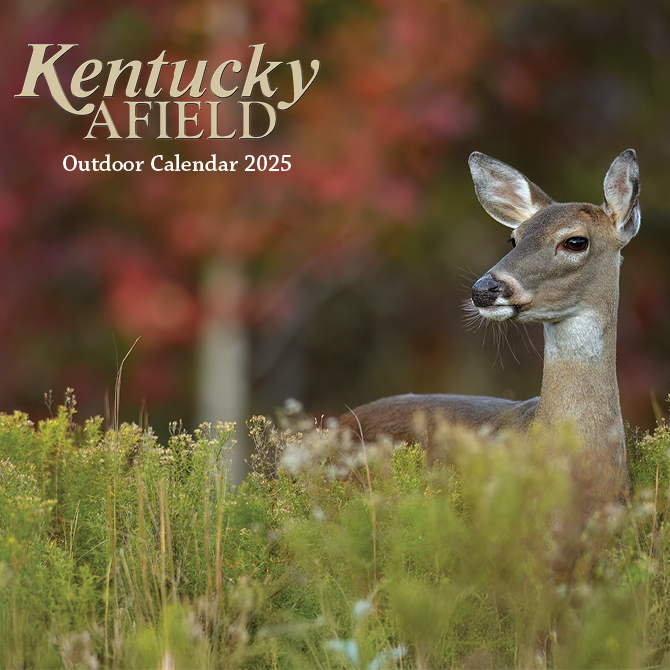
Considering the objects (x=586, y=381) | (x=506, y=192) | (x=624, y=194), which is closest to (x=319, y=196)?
(x=506, y=192)

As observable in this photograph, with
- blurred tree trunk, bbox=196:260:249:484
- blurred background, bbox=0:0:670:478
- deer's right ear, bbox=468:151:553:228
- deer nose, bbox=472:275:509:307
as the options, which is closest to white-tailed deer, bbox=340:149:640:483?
deer nose, bbox=472:275:509:307

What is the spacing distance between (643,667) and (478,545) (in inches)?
23.6

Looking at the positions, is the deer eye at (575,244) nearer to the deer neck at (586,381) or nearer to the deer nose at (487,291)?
the deer neck at (586,381)

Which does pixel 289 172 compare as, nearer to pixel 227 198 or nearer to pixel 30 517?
pixel 227 198

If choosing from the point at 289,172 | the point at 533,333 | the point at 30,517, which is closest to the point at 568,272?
the point at 30,517

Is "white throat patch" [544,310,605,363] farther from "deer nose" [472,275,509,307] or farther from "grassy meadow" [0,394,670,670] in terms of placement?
"grassy meadow" [0,394,670,670]

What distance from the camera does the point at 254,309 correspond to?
10398 mm

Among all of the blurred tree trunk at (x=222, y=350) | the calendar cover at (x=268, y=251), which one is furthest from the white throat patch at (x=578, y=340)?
the blurred tree trunk at (x=222, y=350)

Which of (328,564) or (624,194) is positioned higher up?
(624,194)

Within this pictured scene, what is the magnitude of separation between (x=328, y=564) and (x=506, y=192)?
190 centimetres

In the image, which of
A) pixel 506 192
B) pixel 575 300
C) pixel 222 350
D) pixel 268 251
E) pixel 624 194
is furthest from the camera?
pixel 222 350

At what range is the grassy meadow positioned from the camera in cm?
297

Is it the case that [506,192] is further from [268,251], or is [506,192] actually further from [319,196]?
[268,251]

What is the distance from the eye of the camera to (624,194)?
4.25m
